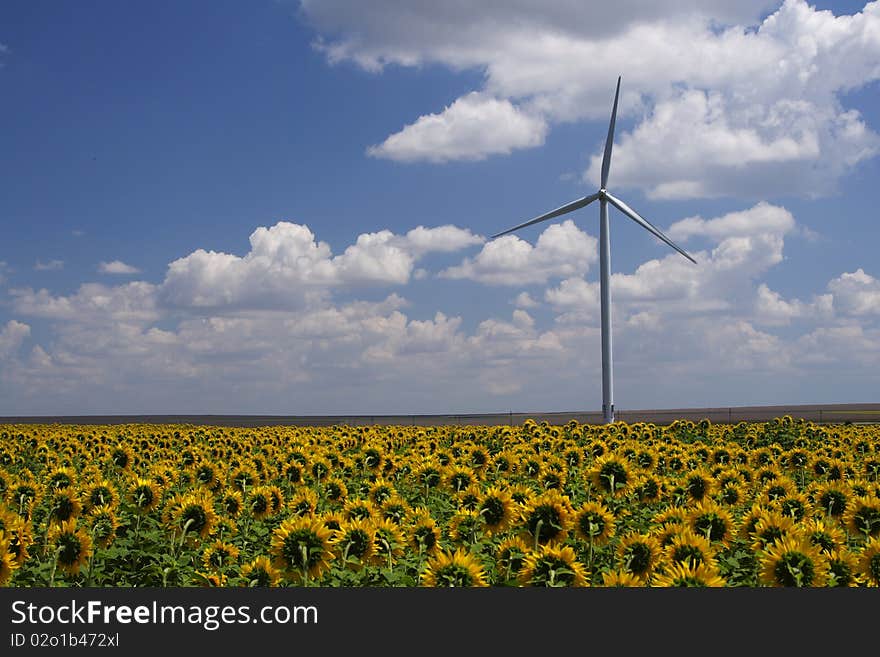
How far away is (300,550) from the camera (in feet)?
27.5

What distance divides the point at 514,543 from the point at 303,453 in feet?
33.3

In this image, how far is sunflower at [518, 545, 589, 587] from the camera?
24.5ft

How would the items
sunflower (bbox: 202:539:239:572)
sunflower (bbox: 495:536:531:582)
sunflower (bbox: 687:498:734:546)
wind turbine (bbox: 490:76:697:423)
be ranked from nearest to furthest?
sunflower (bbox: 495:536:531:582) → sunflower (bbox: 687:498:734:546) → sunflower (bbox: 202:539:239:572) → wind turbine (bbox: 490:76:697:423)

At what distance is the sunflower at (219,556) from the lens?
402 inches

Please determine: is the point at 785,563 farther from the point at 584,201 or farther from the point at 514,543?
the point at 584,201

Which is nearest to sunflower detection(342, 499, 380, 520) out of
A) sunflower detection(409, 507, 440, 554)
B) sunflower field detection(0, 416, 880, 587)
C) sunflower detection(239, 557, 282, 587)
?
sunflower field detection(0, 416, 880, 587)

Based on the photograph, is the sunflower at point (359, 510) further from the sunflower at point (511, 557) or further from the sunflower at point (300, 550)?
the sunflower at point (511, 557)

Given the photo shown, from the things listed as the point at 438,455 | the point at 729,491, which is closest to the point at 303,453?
the point at 438,455

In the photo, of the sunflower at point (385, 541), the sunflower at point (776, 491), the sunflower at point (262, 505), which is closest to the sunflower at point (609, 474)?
the sunflower at point (776, 491)

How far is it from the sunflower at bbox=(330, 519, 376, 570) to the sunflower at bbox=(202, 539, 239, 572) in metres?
1.86

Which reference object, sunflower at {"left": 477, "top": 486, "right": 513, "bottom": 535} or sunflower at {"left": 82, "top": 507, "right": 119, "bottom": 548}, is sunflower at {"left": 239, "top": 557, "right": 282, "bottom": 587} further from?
sunflower at {"left": 82, "top": 507, "right": 119, "bottom": 548}

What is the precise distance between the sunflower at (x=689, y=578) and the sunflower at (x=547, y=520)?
→ 1636mm

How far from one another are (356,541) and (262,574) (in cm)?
104

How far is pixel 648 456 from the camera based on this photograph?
1628cm
